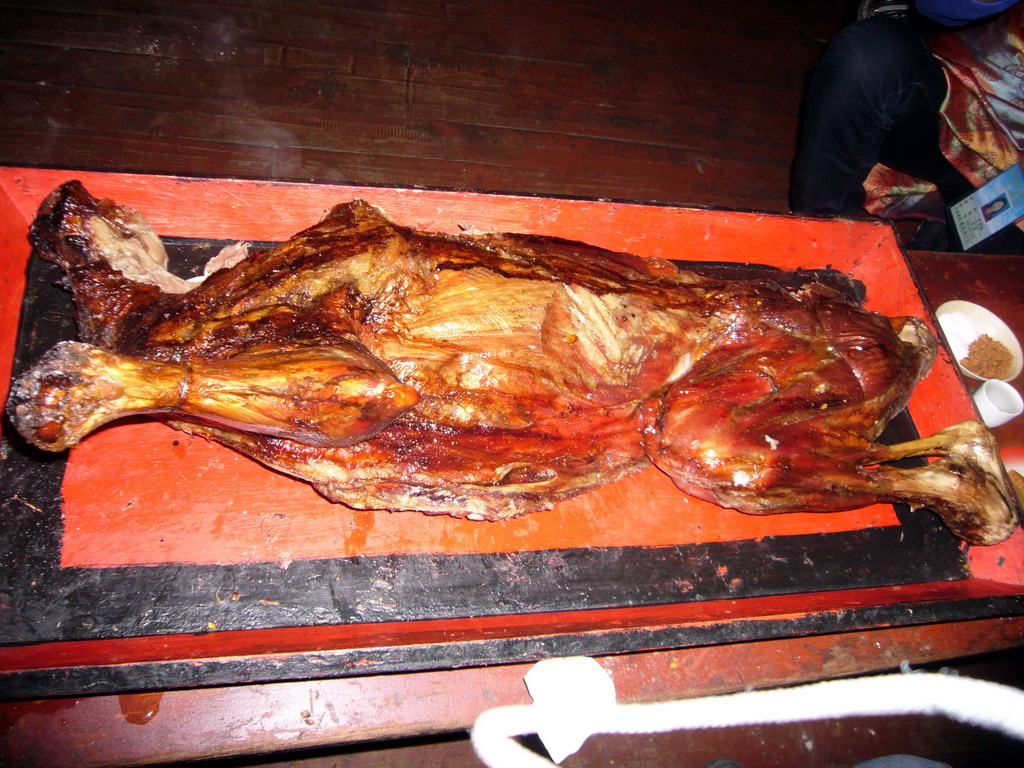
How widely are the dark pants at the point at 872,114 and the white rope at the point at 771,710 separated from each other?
3280 mm

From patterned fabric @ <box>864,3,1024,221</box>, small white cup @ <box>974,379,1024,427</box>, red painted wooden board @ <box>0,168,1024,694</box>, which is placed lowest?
red painted wooden board @ <box>0,168,1024,694</box>

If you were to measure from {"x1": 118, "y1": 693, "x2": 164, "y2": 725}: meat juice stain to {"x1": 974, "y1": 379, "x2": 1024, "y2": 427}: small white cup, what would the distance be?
4446 millimetres

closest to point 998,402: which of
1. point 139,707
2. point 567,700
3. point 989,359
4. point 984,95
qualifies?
point 989,359

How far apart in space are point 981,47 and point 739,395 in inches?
121

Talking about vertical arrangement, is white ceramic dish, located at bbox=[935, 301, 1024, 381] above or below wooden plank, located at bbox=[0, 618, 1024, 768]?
above

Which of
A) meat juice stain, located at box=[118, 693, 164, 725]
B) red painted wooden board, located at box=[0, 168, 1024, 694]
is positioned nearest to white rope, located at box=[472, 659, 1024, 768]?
red painted wooden board, located at box=[0, 168, 1024, 694]

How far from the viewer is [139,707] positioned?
2041 millimetres

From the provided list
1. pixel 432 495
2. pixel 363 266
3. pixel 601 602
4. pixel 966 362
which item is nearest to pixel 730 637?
pixel 601 602

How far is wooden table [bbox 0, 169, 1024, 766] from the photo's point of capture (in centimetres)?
179

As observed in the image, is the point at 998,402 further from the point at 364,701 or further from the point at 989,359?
the point at 364,701

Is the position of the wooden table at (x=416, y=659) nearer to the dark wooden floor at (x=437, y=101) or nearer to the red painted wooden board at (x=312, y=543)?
the red painted wooden board at (x=312, y=543)

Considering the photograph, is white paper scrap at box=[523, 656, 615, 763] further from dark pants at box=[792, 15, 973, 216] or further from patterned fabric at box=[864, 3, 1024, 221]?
patterned fabric at box=[864, 3, 1024, 221]

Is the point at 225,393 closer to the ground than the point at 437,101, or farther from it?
closer to the ground

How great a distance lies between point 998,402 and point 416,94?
15.6ft
